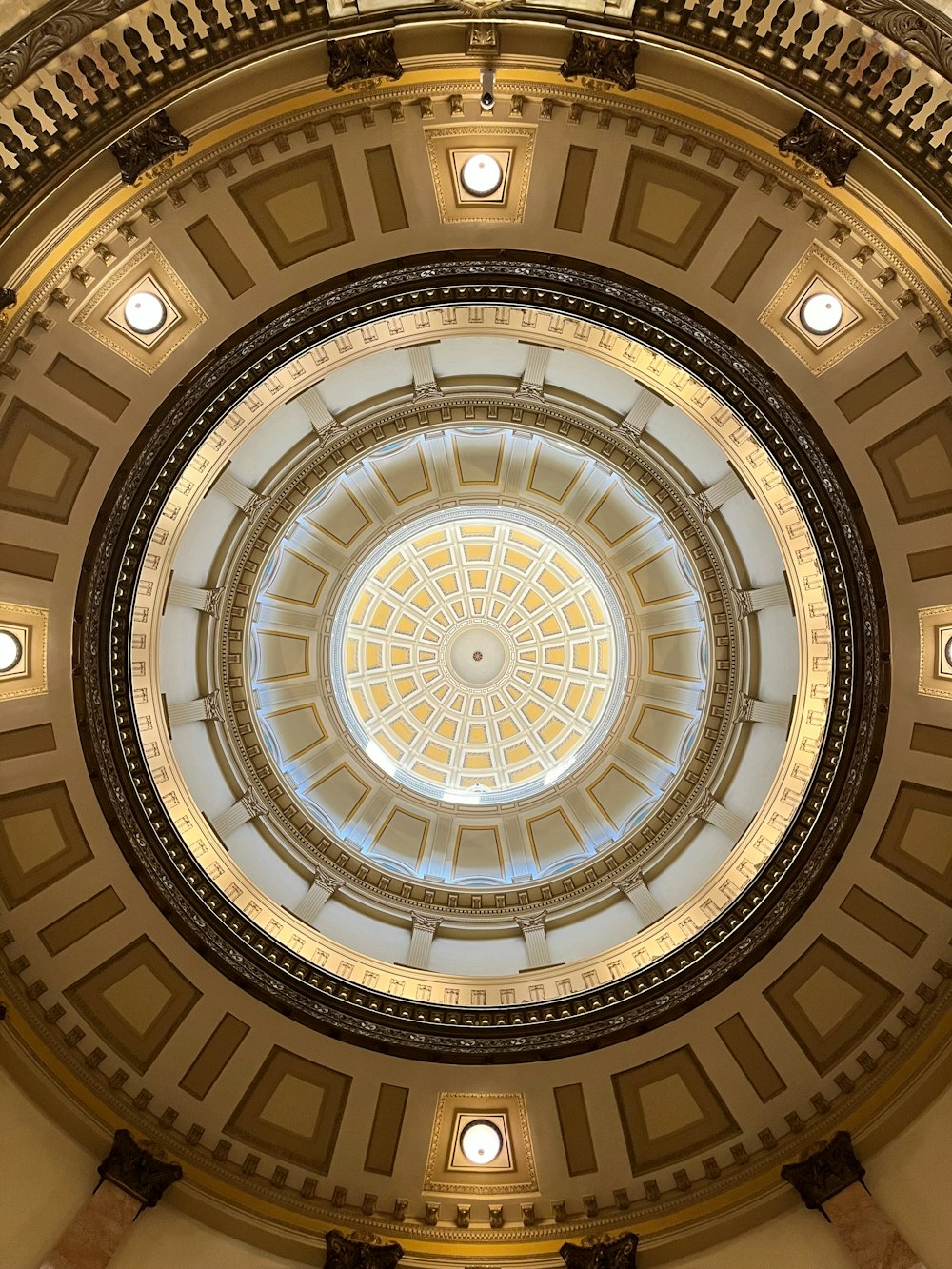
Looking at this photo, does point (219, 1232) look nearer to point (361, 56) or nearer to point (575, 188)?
point (575, 188)

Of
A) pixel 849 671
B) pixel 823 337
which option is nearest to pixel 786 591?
pixel 849 671

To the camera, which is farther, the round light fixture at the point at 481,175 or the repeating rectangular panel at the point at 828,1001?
the repeating rectangular panel at the point at 828,1001

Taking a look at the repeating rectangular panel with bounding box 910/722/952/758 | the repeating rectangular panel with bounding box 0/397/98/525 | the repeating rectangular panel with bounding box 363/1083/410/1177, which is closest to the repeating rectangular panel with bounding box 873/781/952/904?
the repeating rectangular panel with bounding box 910/722/952/758

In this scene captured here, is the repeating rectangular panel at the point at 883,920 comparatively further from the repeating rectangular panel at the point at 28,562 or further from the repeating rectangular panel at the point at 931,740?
the repeating rectangular panel at the point at 28,562

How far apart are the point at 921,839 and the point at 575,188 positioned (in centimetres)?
1088

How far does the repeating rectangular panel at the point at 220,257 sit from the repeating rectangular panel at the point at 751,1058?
13.7 meters

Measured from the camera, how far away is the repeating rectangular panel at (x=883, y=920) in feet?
44.2

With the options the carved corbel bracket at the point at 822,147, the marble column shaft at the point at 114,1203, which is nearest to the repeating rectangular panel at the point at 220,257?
the carved corbel bracket at the point at 822,147

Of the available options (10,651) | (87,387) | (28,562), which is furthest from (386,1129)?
(87,387)

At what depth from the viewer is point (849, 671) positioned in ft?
44.8

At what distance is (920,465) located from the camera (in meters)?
12.3

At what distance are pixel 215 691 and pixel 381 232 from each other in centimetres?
942

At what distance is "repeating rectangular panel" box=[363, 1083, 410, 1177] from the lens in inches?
553

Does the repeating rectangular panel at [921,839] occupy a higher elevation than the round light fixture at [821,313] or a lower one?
lower
